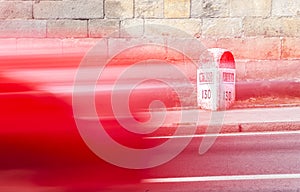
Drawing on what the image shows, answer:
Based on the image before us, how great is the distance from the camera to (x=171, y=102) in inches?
390

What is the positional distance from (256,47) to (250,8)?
74 cm

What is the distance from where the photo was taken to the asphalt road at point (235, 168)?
5344 mm

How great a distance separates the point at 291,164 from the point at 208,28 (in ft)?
16.6

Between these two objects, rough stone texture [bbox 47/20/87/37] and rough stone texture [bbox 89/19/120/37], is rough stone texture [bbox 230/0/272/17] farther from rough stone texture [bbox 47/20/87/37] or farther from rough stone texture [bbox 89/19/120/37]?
rough stone texture [bbox 47/20/87/37]

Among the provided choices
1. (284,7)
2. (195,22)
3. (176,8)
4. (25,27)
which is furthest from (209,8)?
(25,27)

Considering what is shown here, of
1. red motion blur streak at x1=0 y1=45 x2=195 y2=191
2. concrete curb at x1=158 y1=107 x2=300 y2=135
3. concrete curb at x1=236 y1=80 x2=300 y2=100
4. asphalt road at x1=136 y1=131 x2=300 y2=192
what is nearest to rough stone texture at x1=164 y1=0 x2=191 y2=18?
concrete curb at x1=236 y1=80 x2=300 y2=100

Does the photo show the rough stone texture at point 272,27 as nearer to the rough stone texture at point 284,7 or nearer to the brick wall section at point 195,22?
the brick wall section at point 195,22

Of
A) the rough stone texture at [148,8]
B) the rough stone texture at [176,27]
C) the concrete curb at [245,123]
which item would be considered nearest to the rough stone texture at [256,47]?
the rough stone texture at [176,27]

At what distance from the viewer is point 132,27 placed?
10797mm

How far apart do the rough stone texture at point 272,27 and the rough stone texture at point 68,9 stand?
279 cm

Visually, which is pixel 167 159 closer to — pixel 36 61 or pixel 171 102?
pixel 36 61

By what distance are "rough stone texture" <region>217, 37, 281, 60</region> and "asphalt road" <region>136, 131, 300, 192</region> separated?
133 inches

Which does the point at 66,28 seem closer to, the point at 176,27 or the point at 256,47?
the point at 176,27

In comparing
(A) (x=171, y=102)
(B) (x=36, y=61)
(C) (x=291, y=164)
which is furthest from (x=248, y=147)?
(B) (x=36, y=61)
